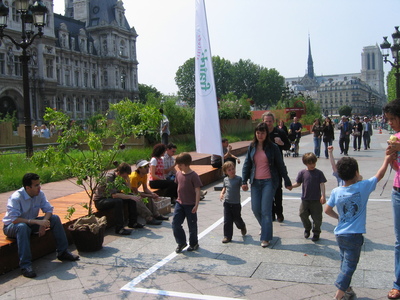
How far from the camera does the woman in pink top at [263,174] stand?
5.95 m

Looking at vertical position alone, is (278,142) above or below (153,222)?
above

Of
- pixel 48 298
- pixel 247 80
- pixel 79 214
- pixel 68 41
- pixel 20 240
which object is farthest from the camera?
pixel 247 80

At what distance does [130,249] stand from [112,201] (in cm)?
101

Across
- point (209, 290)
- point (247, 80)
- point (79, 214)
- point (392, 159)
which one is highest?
point (247, 80)

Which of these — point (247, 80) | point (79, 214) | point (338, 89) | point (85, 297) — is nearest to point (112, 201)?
point (79, 214)

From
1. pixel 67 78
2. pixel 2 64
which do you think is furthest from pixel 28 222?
pixel 67 78

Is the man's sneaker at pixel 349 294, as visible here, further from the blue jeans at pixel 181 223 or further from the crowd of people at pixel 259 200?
the blue jeans at pixel 181 223

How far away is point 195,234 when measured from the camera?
5945 millimetres

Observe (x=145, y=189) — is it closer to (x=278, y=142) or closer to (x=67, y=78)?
(x=278, y=142)

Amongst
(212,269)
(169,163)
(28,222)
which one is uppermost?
(169,163)

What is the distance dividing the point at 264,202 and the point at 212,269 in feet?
4.23

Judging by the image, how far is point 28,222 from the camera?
17.4 feet

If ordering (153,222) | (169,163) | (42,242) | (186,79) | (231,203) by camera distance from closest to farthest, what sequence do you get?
(42,242) → (231,203) → (153,222) → (169,163) → (186,79)

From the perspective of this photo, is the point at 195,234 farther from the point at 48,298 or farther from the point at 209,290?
the point at 48,298
